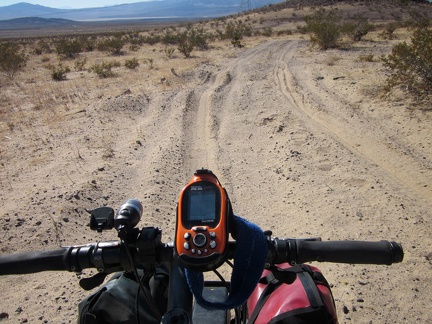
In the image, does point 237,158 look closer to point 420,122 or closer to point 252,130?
point 252,130

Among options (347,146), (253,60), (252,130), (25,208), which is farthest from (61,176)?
(253,60)

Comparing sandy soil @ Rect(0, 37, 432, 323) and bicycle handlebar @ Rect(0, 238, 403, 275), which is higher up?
bicycle handlebar @ Rect(0, 238, 403, 275)

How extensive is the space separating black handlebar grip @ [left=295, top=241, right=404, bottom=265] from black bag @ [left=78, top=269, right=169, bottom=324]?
2.01 feet

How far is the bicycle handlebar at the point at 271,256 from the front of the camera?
1.29 metres

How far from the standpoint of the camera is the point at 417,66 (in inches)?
338

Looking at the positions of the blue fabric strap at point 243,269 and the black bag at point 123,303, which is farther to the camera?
the black bag at point 123,303

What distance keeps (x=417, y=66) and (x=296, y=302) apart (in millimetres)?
8614

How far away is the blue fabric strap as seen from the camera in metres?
1.12

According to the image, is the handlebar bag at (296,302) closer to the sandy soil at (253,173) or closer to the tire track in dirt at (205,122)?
the sandy soil at (253,173)

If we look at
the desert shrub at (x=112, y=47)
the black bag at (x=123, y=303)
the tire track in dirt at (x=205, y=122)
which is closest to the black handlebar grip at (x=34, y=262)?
the black bag at (x=123, y=303)

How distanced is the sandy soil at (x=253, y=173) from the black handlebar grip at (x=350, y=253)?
2.01 meters

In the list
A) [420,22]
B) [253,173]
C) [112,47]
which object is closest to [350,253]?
[253,173]

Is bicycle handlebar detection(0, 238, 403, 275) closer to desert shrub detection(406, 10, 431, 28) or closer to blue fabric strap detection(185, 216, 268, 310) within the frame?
blue fabric strap detection(185, 216, 268, 310)

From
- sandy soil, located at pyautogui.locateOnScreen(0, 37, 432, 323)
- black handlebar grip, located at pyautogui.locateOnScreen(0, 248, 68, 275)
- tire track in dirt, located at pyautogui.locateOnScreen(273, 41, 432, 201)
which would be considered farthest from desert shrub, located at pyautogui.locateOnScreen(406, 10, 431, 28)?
black handlebar grip, located at pyautogui.locateOnScreen(0, 248, 68, 275)
